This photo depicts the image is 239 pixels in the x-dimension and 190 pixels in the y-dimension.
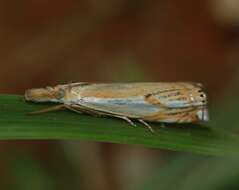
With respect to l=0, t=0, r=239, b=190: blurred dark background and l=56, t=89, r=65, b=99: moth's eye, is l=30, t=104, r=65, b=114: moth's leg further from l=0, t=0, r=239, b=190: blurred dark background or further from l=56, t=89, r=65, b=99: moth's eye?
l=0, t=0, r=239, b=190: blurred dark background

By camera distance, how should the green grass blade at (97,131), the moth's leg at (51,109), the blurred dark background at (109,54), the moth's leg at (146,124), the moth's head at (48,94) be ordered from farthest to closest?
the blurred dark background at (109,54) → the moth's head at (48,94) → the moth's leg at (146,124) → the moth's leg at (51,109) → the green grass blade at (97,131)

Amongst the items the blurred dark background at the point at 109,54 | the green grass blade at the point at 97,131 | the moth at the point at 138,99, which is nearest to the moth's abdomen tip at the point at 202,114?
the moth at the point at 138,99

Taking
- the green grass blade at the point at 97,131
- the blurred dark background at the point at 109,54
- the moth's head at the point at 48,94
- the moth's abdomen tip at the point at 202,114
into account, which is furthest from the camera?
the blurred dark background at the point at 109,54

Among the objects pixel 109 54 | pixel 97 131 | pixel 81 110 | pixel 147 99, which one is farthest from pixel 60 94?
pixel 109 54

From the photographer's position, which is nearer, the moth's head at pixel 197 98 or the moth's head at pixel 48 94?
the moth's head at pixel 48 94

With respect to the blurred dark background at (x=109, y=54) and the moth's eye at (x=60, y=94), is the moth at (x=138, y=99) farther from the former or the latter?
the blurred dark background at (x=109, y=54)

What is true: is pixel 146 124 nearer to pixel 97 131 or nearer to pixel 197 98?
pixel 197 98
